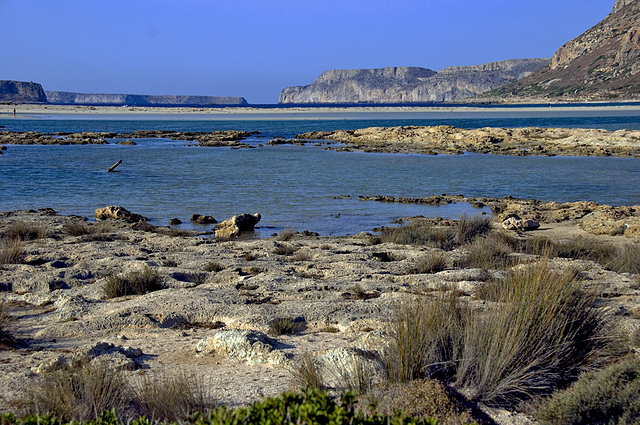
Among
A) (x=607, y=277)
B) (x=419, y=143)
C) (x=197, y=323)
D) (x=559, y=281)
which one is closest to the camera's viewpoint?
(x=559, y=281)

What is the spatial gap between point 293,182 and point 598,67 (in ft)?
497

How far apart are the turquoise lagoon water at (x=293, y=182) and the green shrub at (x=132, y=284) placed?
7038 millimetres

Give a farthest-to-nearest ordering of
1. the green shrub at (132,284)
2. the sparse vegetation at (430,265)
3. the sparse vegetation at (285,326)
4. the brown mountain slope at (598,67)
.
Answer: the brown mountain slope at (598,67) < the sparse vegetation at (430,265) < the green shrub at (132,284) < the sparse vegetation at (285,326)

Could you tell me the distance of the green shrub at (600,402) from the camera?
3.84 metres

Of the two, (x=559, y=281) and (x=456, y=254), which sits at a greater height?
(x=559, y=281)

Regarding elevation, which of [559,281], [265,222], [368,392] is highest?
[559,281]

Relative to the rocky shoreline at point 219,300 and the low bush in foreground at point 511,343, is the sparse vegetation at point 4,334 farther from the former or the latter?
the low bush in foreground at point 511,343

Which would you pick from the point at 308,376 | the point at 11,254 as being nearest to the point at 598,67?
the point at 11,254

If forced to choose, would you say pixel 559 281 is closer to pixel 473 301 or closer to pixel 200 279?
pixel 473 301

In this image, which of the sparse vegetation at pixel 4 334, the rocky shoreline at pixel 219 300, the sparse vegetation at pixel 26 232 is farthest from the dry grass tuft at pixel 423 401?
the sparse vegetation at pixel 26 232

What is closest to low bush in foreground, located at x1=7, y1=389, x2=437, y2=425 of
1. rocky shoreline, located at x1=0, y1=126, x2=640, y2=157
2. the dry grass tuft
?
the dry grass tuft

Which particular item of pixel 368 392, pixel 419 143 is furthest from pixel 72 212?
pixel 419 143

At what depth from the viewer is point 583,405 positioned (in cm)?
391

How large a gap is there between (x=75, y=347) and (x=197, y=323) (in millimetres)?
1352
